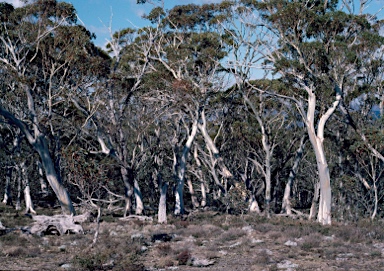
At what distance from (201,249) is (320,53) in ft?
41.6

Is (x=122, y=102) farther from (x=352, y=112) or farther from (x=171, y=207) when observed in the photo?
(x=352, y=112)

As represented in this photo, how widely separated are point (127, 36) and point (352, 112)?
15.1 meters

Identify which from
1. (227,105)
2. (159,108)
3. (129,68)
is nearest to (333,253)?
(159,108)

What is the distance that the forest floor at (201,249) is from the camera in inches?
505

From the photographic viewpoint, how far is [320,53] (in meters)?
23.6

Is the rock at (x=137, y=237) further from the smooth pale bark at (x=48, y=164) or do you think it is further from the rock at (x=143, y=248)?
the smooth pale bark at (x=48, y=164)

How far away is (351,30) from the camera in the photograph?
2464 centimetres

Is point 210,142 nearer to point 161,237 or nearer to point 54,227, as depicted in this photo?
point 161,237

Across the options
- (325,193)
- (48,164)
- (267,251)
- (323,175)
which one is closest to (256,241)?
(267,251)

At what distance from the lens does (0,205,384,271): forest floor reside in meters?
12.8

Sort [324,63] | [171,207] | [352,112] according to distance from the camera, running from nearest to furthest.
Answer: [324,63] → [352,112] → [171,207]

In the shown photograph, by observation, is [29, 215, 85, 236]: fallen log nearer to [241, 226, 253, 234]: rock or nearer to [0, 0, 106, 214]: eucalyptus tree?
[0, 0, 106, 214]: eucalyptus tree

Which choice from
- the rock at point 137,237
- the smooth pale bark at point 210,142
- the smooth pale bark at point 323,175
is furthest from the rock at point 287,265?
the smooth pale bark at point 210,142

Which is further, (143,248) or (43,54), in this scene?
(43,54)
